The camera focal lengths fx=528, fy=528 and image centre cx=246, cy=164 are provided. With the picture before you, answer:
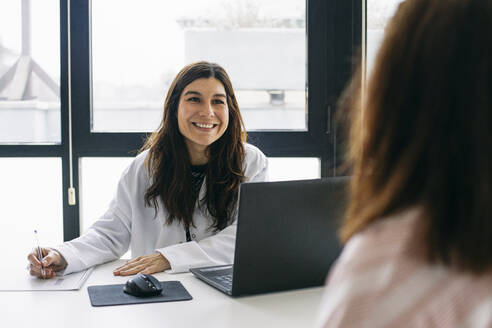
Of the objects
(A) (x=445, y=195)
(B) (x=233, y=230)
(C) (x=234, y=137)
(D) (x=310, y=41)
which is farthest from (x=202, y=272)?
(D) (x=310, y=41)

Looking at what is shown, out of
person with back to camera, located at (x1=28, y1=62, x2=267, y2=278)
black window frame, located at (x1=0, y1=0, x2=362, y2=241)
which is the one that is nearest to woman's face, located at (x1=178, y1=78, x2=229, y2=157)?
person with back to camera, located at (x1=28, y1=62, x2=267, y2=278)

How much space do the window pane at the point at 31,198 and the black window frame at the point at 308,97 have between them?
0.07 m

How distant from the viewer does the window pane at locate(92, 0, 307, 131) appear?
8.49 feet

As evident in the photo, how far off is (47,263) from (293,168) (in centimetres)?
146

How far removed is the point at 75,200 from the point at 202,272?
4.17 feet

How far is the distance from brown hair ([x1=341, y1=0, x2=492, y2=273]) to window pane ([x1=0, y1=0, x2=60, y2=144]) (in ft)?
7.47

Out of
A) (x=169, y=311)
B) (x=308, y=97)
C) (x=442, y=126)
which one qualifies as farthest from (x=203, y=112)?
(x=442, y=126)

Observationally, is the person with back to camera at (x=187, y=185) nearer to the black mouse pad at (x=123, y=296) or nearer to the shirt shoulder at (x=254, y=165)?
the shirt shoulder at (x=254, y=165)

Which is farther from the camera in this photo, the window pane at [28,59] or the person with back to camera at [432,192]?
the window pane at [28,59]

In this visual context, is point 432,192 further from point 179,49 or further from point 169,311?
point 179,49

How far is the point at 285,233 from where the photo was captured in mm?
1263

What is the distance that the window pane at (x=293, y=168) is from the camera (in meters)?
2.68

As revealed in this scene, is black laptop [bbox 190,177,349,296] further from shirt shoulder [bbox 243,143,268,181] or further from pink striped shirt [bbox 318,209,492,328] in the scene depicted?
shirt shoulder [bbox 243,143,268,181]

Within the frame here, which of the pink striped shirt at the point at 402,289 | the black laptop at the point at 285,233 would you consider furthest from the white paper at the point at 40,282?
the pink striped shirt at the point at 402,289
